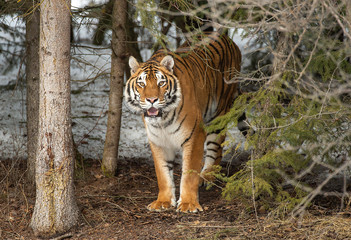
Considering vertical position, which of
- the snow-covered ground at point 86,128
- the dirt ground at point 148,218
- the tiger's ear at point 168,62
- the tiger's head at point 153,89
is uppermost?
the tiger's ear at point 168,62

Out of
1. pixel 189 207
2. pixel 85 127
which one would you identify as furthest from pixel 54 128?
pixel 85 127

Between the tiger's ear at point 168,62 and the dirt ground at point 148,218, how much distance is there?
67.5 inches

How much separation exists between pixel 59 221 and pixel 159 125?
1563 millimetres

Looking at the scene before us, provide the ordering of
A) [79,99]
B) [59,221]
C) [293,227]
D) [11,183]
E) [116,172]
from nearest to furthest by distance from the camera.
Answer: [293,227] < [59,221] < [11,183] < [116,172] < [79,99]

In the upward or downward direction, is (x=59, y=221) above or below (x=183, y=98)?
below

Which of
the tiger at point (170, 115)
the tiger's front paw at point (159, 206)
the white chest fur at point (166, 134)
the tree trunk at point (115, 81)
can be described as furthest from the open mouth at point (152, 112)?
the tree trunk at point (115, 81)

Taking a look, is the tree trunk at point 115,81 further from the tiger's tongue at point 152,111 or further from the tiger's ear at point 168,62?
the tiger's tongue at point 152,111

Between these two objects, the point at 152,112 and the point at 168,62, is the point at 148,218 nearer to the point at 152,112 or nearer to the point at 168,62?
the point at 152,112

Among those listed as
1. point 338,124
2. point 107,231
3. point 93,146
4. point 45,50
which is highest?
point 45,50

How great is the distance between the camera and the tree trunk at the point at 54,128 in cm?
463

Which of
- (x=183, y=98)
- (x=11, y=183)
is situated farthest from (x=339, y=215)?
(x=11, y=183)

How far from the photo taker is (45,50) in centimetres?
465

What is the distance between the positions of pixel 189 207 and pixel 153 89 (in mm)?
1445

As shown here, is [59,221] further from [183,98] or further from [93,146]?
[93,146]
